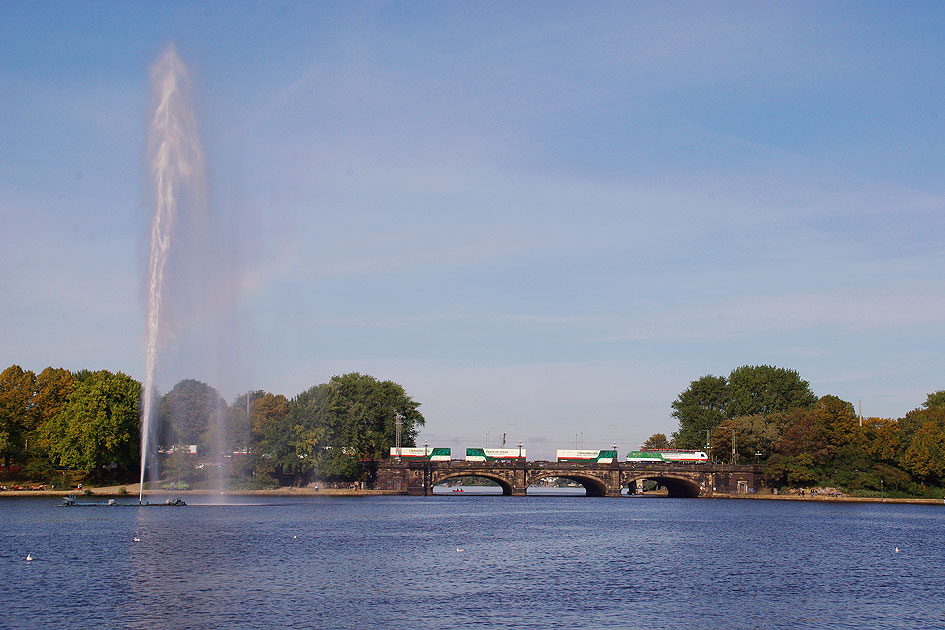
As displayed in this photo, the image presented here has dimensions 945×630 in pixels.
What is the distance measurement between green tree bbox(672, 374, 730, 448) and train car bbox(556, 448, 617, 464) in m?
25.7

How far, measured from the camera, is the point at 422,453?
14438 cm

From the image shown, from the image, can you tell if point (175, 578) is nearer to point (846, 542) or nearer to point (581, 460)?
point (846, 542)

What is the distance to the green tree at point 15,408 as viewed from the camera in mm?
124113

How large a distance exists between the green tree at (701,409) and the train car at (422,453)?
5373 cm

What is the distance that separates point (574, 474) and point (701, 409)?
39.4 metres

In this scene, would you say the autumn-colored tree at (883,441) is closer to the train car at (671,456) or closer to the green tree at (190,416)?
the train car at (671,456)

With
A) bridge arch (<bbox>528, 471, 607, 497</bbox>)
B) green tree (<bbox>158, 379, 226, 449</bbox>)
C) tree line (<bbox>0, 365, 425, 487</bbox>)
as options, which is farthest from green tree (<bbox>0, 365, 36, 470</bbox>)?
bridge arch (<bbox>528, 471, 607, 497</bbox>)

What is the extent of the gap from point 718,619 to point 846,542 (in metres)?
38.8

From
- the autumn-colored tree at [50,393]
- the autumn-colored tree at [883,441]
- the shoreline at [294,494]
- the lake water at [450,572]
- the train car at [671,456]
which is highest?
the autumn-colored tree at [50,393]

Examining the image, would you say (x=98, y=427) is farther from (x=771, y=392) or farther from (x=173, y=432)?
(x=771, y=392)

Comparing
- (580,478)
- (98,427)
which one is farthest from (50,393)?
(580,478)

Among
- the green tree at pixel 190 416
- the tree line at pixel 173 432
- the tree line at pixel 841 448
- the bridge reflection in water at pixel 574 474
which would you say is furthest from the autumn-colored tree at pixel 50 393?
the tree line at pixel 841 448

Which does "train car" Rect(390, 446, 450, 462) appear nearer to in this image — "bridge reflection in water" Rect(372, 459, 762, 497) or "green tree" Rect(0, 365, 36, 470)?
"bridge reflection in water" Rect(372, 459, 762, 497)

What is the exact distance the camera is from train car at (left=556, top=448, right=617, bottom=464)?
491 feet
